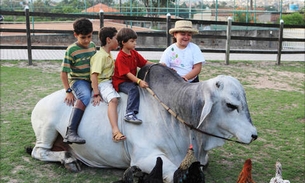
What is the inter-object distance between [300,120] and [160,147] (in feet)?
11.8

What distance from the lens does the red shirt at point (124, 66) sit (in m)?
3.86

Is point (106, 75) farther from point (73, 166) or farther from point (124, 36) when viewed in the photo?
point (73, 166)

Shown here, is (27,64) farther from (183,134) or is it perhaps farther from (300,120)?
(183,134)

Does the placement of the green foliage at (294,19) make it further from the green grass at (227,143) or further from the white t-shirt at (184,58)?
the white t-shirt at (184,58)

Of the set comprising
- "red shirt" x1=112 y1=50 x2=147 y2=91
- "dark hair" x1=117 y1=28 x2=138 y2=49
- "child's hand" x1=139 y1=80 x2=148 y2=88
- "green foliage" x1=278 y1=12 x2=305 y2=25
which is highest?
"green foliage" x1=278 y1=12 x2=305 y2=25

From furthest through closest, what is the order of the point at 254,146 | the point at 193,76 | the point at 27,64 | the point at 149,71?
the point at 27,64
the point at 254,146
the point at 193,76
the point at 149,71

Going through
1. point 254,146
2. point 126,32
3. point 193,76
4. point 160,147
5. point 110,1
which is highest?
point 110,1

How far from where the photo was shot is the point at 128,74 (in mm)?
3830

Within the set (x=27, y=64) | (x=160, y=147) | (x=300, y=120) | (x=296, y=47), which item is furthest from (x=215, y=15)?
(x=160, y=147)

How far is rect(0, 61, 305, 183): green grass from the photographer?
13.4 ft

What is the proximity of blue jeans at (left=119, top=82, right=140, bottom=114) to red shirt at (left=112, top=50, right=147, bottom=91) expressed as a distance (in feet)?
0.19

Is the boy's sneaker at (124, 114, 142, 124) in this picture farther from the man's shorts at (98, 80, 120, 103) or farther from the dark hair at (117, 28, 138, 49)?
the dark hair at (117, 28, 138, 49)

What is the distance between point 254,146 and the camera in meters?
5.14

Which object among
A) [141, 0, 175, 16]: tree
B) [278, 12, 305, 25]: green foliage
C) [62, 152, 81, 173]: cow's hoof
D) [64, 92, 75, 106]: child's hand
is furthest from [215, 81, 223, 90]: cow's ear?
[278, 12, 305, 25]: green foliage
